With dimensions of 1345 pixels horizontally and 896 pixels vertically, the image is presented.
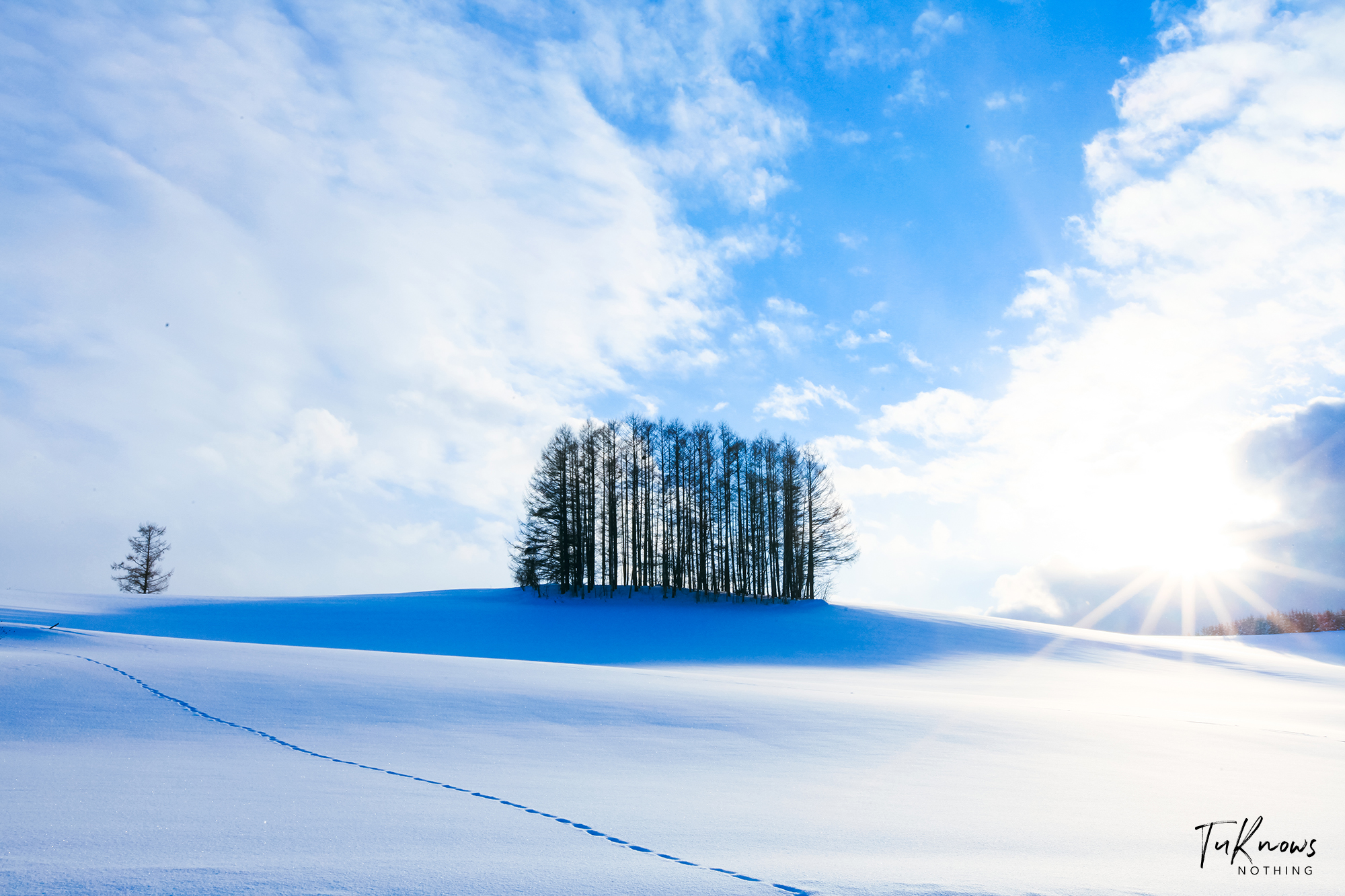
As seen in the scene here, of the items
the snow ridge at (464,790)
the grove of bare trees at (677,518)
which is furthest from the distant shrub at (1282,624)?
the snow ridge at (464,790)

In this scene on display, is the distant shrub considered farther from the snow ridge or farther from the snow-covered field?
the snow ridge

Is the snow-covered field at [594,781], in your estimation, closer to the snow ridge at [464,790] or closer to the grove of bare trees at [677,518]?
the snow ridge at [464,790]

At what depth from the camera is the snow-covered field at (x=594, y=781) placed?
9.17 feet

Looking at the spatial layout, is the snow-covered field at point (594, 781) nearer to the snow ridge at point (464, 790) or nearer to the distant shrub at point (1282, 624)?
the snow ridge at point (464, 790)

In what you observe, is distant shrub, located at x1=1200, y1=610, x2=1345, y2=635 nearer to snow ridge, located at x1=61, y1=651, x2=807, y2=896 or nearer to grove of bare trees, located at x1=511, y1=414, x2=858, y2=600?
grove of bare trees, located at x1=511, y1=414, x2=858, y2=600

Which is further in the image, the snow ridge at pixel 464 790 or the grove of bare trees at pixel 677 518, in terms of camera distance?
the grove of bare trees at pixel 677 518

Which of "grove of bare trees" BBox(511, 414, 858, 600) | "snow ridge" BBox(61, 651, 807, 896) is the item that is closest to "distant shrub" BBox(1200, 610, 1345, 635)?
"grove of bare trees" BBox(511, 414, 858, 600)

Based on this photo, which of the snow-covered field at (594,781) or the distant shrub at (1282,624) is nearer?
the snow-covered field at (594,781)

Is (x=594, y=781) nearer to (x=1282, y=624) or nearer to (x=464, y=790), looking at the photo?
(x=464, y=790)

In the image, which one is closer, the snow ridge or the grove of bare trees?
the snow ridge

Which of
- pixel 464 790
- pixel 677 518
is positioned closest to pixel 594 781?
pixel 464 790

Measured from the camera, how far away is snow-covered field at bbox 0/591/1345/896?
2795 millimetres

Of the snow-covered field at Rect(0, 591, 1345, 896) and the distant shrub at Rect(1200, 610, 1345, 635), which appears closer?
the snow-covered field at Rect(0, 591, 1345, 896)

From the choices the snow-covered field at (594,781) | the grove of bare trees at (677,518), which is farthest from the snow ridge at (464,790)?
the grove of bare trees at (677,518)
